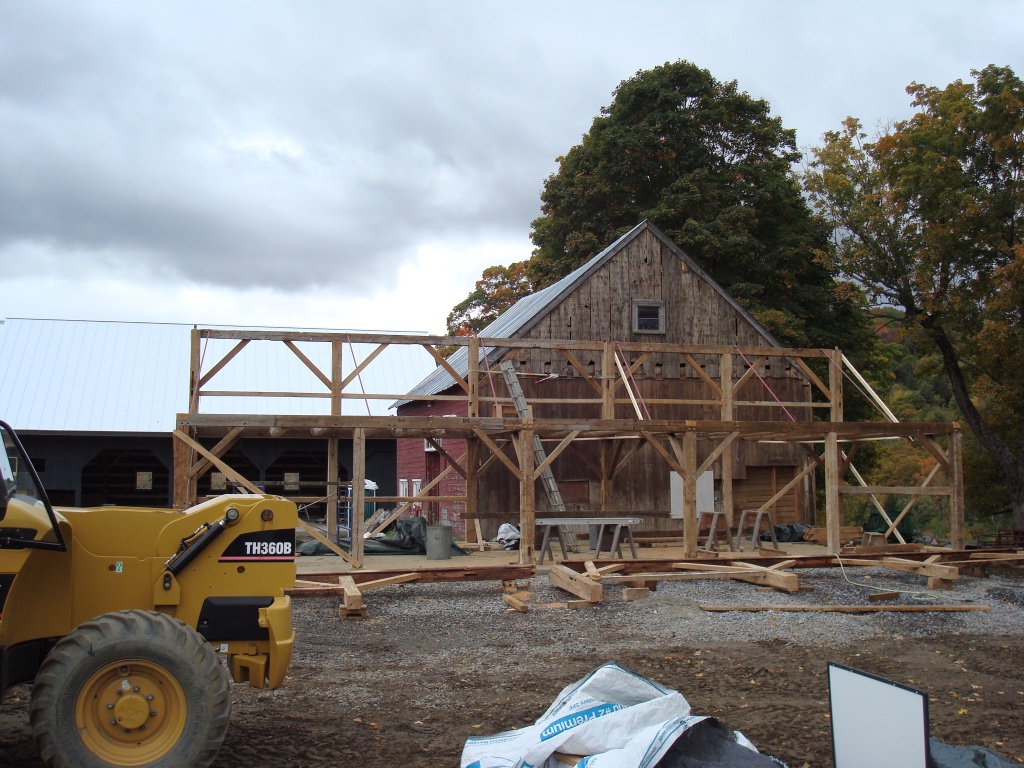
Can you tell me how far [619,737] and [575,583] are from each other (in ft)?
27.3

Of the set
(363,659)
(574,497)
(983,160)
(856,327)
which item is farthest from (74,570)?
(856,327)

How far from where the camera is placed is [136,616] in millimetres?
5352

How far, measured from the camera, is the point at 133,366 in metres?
28.6

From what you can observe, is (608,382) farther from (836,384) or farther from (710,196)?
(710,196)

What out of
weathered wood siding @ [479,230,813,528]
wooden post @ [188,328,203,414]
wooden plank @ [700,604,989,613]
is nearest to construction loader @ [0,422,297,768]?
wooden plank @ [700,604,989,613]

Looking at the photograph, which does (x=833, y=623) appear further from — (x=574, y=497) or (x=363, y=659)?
(x=574, y=497)

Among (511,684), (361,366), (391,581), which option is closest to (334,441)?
(361,366)

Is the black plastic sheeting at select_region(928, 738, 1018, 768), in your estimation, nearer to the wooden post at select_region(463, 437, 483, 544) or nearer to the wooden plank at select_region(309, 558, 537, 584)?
the wooden plank at select_region(309, 558, 537, 584)

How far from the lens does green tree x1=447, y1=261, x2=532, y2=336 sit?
4378 cm

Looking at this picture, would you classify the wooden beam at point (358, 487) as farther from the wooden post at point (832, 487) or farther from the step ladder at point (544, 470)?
the wooden post at point (832, 487)

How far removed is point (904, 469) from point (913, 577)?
2799 cm

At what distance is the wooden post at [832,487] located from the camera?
664 inches

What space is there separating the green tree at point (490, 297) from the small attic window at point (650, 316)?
19.4 meters

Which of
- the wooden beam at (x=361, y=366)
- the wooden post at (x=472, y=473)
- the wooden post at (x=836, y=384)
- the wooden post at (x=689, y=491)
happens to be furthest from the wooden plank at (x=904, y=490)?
the wooden beam at (x=361, y=366)
